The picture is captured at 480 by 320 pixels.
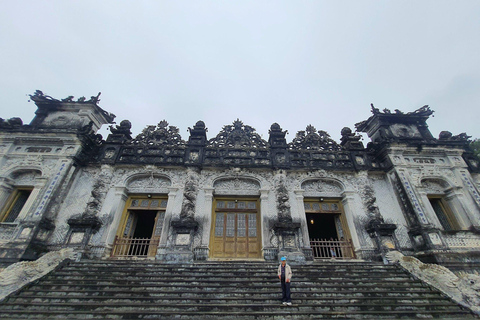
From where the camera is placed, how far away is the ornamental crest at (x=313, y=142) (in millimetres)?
12367

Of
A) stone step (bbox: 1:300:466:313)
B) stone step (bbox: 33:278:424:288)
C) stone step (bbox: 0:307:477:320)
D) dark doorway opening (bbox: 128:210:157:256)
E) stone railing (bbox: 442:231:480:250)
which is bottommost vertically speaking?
stone step (bbox: 0:307:477:320)

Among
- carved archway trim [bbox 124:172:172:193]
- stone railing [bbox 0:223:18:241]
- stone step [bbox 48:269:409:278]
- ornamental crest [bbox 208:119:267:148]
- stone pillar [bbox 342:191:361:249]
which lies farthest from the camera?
ornamental crest [bbox 208:119:267:148]

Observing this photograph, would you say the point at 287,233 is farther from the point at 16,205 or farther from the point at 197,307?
the point at 16,205

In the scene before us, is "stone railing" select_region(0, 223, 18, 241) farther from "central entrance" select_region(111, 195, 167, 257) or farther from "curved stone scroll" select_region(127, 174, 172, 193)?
"curved stone scroll" select_region(127, 174, 172, 193)

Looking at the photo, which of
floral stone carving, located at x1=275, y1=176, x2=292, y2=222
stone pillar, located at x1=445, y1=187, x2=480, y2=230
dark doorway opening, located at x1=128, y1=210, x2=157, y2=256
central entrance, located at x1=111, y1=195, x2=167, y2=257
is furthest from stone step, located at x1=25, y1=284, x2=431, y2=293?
stone pillar, located at x1=445, y1=187, x2=480, y2=230

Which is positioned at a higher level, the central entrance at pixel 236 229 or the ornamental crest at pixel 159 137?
the ornamental crest at pixel 159 137

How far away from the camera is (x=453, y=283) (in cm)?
629

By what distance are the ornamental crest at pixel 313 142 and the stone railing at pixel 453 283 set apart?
20.8 ft

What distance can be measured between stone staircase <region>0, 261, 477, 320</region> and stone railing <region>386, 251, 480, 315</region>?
0.82 feet

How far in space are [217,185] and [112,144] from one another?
18.0 ft

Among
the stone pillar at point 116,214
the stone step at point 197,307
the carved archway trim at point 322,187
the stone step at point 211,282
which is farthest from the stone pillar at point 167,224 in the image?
the carved archway trim at point 322,187

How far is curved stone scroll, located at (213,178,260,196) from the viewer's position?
35.6 ft

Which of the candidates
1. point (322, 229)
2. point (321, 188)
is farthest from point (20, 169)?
point (322, 229)

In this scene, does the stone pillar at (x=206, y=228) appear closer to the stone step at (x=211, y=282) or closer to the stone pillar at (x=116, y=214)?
the stone step at (x=211, y=282)
